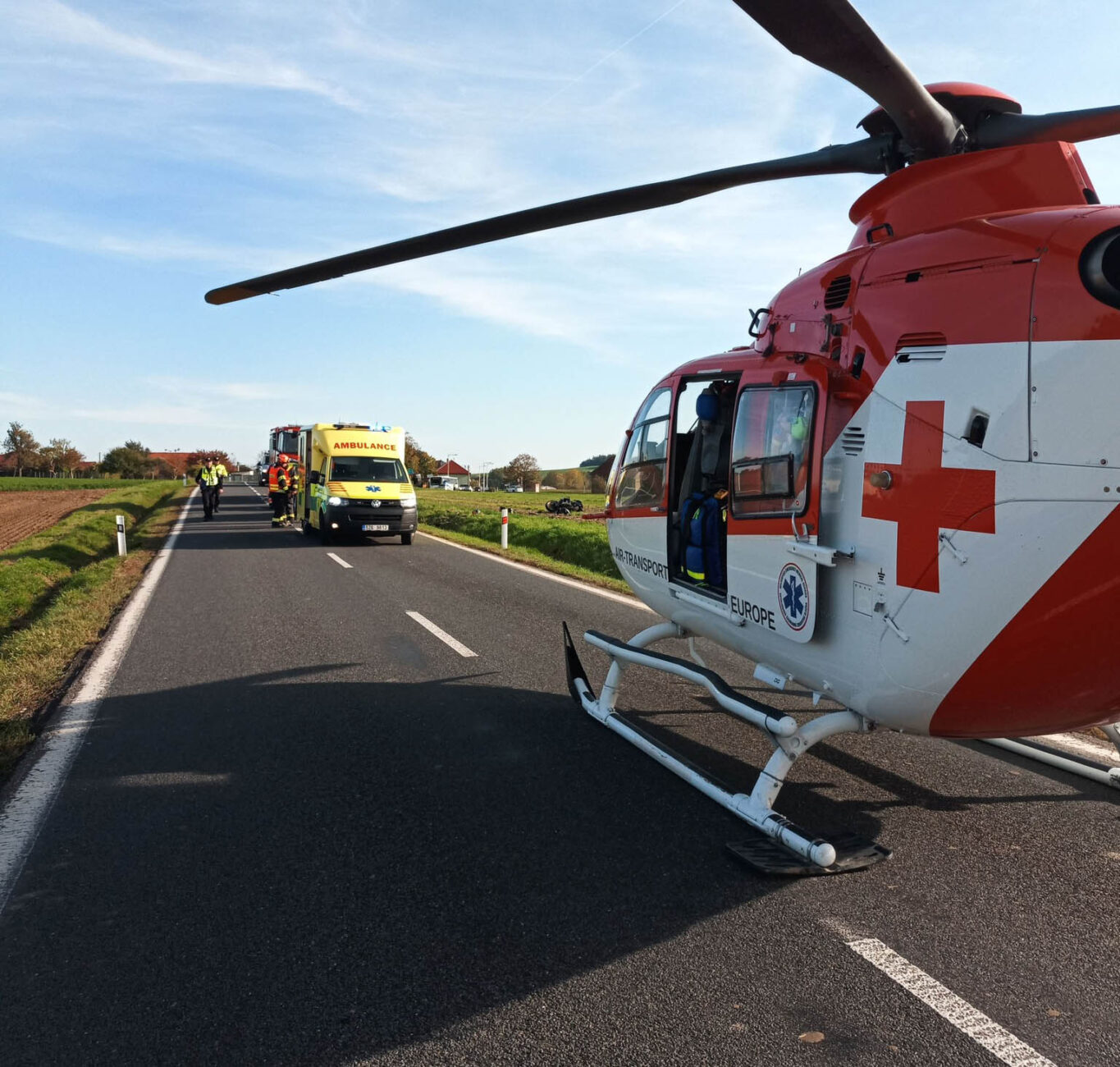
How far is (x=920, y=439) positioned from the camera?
136 inches

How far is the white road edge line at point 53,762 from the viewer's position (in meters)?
3.97

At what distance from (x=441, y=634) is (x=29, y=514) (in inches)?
1215

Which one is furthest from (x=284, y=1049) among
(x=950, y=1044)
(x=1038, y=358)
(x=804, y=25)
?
(x=804, y=25)

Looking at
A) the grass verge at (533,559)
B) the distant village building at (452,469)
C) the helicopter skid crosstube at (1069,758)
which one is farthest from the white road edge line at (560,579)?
the distant village building at (452,469)

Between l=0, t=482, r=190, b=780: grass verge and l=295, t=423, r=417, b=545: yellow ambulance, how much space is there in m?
3.61

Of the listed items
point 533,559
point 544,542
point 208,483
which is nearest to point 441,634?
point 533,559

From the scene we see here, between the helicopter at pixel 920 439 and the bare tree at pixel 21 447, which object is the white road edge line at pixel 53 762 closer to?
the helicopter at pixel 920 439

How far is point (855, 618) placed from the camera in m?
3.84

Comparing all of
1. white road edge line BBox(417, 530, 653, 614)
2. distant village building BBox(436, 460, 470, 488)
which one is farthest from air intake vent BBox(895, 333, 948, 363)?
distant village building BBox(436, 460, 470, 488)

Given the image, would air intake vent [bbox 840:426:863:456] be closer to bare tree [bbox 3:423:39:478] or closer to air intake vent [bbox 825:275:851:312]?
air intake vent [bbox 825:275:851:312]

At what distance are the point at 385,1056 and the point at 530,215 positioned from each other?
4.17m

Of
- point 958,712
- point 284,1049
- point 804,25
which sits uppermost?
point 804,25

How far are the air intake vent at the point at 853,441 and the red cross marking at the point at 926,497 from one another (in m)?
0.15

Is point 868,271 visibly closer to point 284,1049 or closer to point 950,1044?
point 950,1044
